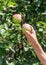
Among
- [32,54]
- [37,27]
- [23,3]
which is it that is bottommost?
[32,54]

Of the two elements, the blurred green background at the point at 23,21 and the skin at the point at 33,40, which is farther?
the blurred green background at the point at 23,21

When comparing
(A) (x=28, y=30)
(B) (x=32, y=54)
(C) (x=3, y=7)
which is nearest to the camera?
(A) (x=28, y=30)

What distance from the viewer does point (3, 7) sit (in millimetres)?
1998

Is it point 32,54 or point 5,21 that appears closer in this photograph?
point 5,21

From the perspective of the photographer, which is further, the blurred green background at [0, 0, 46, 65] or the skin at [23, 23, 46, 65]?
the blurred green background at [0, 0, 46, 65]

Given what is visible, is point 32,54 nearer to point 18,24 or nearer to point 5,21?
point 5,21

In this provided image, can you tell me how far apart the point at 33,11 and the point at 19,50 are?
36 centimetres

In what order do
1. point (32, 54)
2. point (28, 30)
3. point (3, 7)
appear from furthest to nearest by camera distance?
point (32, 54)
point (3, 7)
point (28, 30)

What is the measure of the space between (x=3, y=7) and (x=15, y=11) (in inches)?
15.4

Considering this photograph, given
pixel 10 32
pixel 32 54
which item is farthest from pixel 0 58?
pixel 32 54

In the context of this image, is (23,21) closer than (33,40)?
No

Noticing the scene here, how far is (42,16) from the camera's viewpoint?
2.44m

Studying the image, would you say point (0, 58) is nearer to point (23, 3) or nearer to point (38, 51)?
point (38, 51)

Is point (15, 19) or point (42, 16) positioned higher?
point (15, 19)
